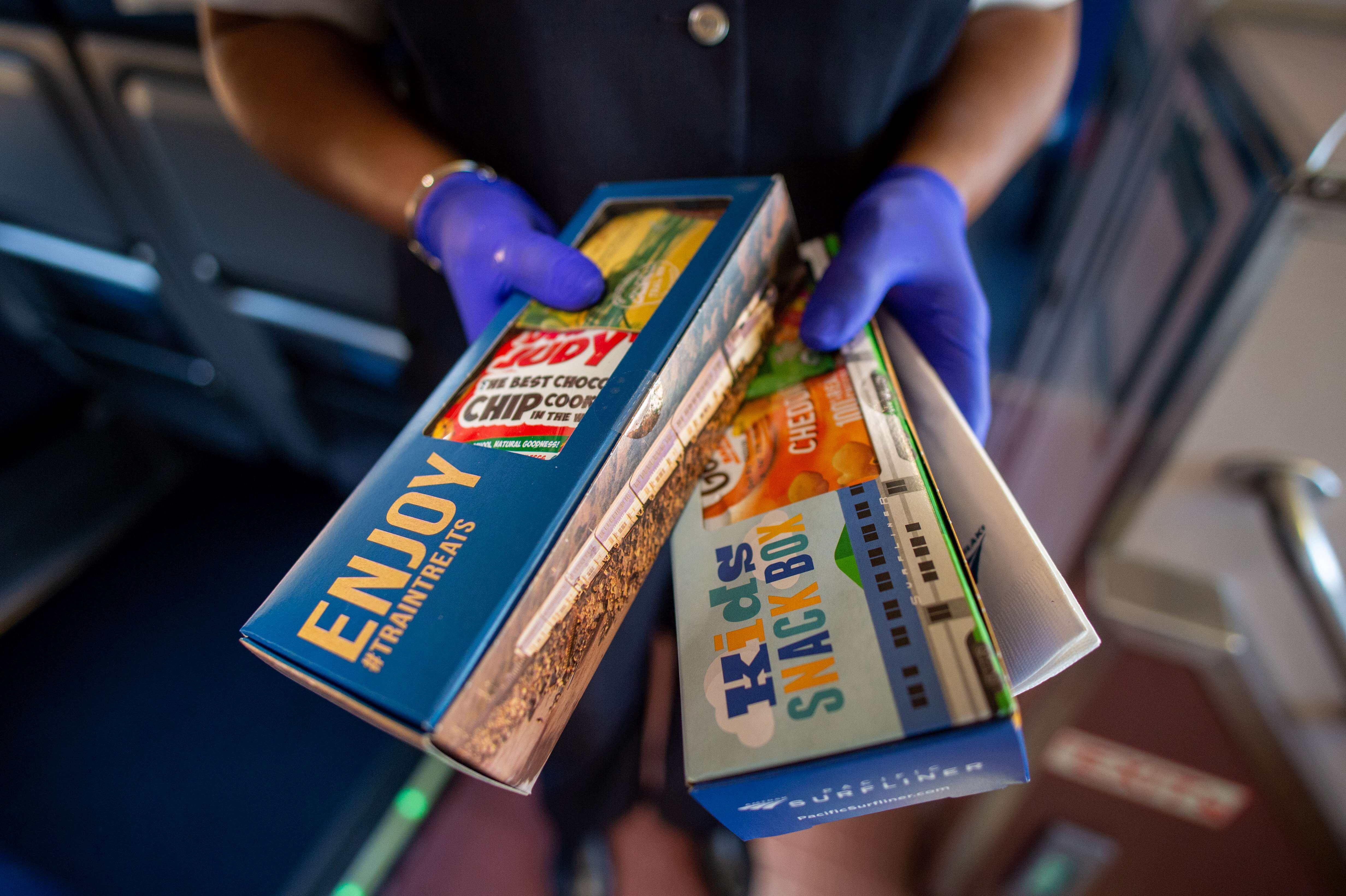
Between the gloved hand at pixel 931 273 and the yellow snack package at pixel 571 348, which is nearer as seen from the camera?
the yellow snack package at pixel 571 348

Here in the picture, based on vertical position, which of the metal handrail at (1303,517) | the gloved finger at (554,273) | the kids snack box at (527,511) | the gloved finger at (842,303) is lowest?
the kids snack box at (527,511)

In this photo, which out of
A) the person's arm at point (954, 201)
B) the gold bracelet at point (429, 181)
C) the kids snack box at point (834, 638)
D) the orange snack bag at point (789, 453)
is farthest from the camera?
the gold bracelet at point (429, 181)

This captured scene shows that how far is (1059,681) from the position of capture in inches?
32.2

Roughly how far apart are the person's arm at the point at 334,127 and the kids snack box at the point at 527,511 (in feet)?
0.84

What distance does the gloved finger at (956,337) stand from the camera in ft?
1.99

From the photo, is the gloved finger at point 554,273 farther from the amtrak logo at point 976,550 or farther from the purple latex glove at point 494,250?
the amtrak logo at point 976,550

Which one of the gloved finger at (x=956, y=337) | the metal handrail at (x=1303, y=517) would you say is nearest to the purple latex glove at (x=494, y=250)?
the gloved finger at (x=956, y=337)

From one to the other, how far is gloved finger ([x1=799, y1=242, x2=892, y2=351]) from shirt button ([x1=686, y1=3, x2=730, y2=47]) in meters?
0.25

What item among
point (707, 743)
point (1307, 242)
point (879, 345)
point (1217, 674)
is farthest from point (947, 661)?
point (1217, 674)

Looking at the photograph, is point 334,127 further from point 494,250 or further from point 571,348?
point 571,348

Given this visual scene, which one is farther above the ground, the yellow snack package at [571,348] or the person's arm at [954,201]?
the person's arm at [954,201]

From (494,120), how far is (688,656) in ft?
2.03

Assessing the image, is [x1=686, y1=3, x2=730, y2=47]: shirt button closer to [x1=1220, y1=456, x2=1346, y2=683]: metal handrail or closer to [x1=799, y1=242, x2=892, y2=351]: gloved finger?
[x1=799, y1=242, x2=892, y2=351]: gloved finger

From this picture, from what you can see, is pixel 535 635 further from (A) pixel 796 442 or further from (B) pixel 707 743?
(A) pixel 796 442
